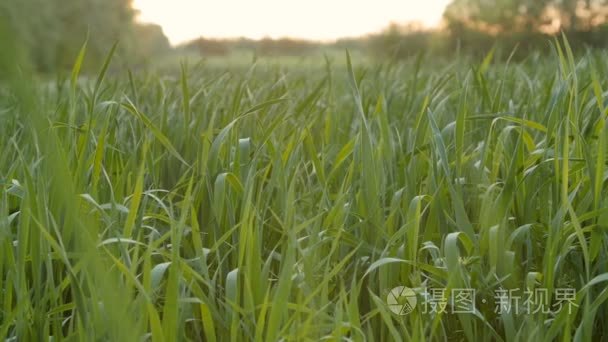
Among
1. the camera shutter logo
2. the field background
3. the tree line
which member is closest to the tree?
the tree line

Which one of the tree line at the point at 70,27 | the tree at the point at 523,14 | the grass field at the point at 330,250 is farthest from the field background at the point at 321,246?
the tree line at the point at 70,27

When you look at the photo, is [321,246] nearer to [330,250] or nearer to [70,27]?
[330,250]

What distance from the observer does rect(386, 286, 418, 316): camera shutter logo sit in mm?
810

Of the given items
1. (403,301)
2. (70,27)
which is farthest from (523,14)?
(70,27)

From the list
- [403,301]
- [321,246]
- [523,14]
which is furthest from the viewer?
[523,14]

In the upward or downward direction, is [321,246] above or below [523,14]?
below

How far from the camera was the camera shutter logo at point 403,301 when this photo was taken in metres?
0.81

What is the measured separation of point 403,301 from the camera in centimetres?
82

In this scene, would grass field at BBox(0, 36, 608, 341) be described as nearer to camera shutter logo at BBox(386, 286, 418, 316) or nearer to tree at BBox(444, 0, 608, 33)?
camera shutter logo at BBox(386, 286, 418, 316)

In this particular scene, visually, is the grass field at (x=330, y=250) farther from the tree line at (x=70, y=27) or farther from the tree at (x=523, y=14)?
the tree line at (x=70, y=27)

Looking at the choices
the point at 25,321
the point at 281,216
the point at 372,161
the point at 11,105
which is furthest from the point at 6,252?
the point at 11,105

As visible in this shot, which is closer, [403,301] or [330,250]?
[403,301]

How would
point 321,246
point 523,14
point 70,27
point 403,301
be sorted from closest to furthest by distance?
point 403,301, point 321,246, point 523,14, point 70,27

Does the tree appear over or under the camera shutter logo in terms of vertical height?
over
